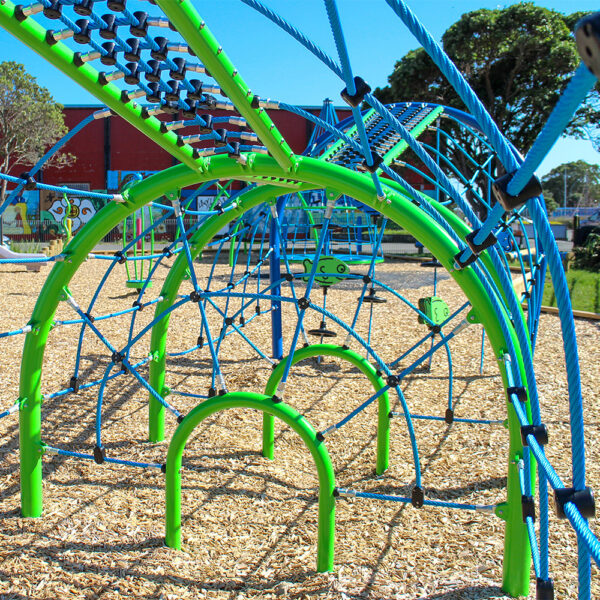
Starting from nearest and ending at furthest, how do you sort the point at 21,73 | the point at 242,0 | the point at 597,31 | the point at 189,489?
the point at 597,31, the point at 242,0, the point at 189,489, the point at 21,73

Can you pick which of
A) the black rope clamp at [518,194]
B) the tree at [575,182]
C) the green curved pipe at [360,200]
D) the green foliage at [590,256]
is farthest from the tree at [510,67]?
the tree at [575,182]

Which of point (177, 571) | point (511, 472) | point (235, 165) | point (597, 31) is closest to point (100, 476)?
point (177, 571)

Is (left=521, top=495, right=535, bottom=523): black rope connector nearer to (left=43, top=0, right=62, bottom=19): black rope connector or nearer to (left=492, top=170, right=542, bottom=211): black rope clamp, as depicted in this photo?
(left=492, top=170, right=542, bottom=211): black rope clamp

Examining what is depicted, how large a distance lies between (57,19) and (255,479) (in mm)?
2547

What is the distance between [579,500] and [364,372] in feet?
6.67

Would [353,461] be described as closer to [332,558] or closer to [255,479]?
[255,479]

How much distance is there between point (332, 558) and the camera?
8.14ft

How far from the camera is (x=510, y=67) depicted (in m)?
17.5

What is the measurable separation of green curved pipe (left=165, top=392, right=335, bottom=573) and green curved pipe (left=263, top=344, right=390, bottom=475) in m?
0.76

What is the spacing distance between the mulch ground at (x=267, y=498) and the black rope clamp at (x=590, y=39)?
2.16m

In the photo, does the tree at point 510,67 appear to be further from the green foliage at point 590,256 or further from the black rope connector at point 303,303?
the black rope connector at point 303,303

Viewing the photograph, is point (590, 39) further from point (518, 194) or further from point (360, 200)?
point (360, 200)

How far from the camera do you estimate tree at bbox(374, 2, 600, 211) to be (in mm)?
16688

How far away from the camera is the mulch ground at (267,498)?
95.5 inches
